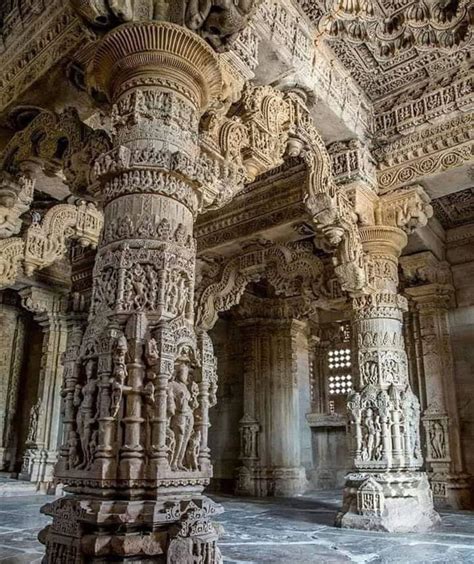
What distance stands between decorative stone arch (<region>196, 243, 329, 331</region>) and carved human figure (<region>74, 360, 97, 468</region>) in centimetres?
550

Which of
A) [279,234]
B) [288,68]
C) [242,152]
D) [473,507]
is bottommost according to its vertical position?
[473,507]

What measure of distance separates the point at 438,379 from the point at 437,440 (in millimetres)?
1022

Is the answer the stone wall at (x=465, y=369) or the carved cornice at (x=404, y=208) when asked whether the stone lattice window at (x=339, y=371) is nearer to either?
the stone wall at (x=465, y=369)

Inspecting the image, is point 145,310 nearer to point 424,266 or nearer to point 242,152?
point 242,152

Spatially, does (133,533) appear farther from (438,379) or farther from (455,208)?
(455,208)

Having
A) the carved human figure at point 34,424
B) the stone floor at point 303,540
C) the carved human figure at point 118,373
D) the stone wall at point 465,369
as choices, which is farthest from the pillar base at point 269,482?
the carved human figure at point 118,373

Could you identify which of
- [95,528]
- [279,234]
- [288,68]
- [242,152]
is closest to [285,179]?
[279,234]

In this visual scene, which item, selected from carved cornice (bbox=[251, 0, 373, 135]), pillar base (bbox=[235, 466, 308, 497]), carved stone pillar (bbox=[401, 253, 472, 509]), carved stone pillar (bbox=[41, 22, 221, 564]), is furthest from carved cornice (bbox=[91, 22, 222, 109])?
pillar base (bbox=[235, 466, 308, 497])

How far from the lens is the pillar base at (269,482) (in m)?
10.6

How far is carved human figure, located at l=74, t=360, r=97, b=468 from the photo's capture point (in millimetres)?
2969

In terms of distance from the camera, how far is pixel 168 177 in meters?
3.43

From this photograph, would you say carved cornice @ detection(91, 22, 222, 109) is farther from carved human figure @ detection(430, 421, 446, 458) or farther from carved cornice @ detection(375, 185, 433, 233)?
carved human figure @ detection(430, 421, 446, 458)

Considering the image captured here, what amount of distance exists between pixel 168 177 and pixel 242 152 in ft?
4.96

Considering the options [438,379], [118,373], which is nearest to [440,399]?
[438,379]
